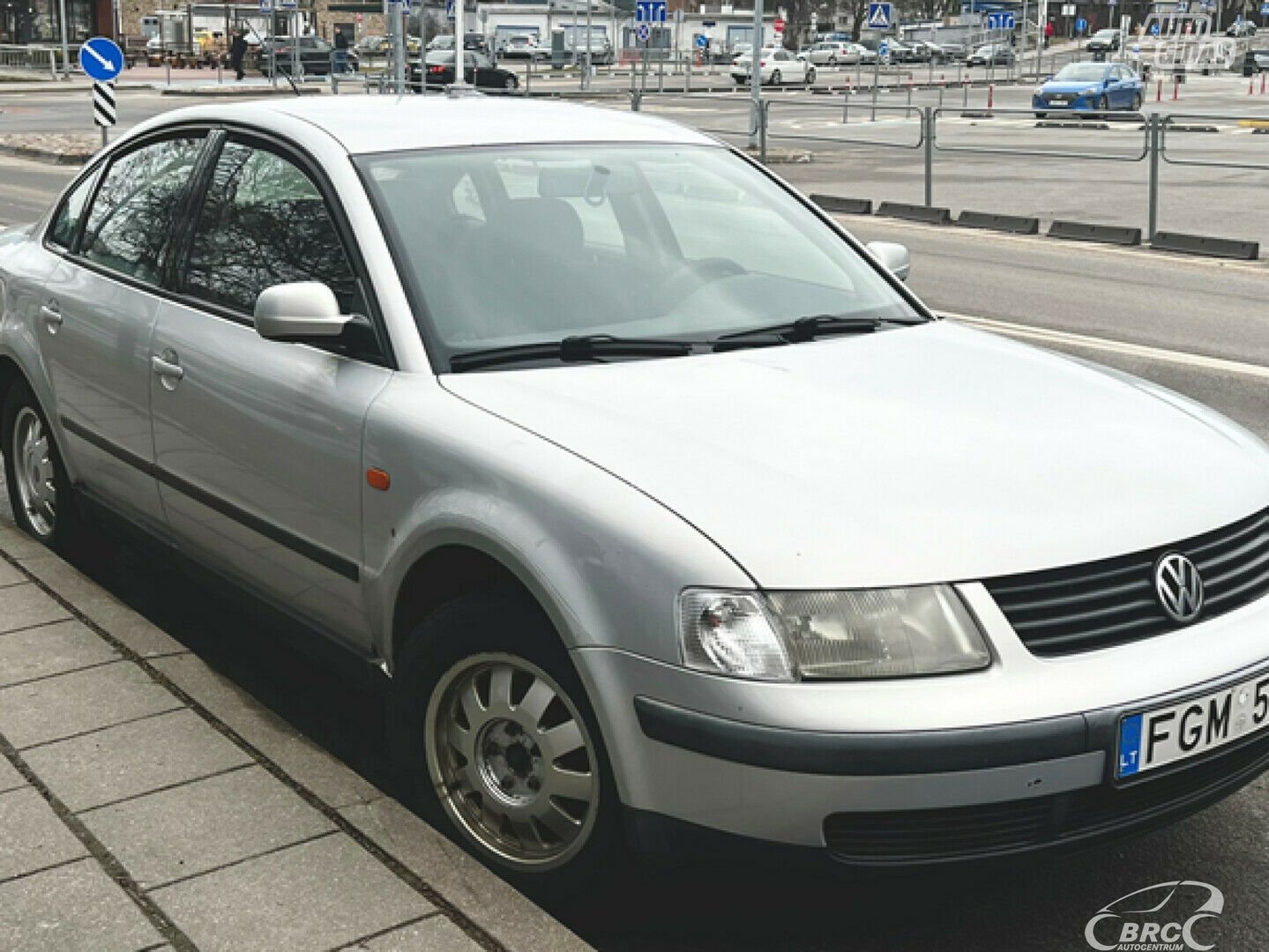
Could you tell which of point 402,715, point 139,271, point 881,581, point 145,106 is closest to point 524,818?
point 402,715

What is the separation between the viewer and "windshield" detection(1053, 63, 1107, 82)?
4112 cm

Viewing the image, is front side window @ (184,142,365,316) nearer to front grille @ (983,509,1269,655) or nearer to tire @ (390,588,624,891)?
tire @ (390,588,624,891)

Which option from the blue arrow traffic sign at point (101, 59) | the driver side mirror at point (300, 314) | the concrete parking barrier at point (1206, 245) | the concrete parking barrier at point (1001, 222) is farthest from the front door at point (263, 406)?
the blue arrow traffic sign at point (101, 59)

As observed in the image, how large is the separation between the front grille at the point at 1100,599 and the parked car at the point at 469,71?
41.4 m

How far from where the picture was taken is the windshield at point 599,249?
370cm

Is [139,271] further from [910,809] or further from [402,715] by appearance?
[910,809]

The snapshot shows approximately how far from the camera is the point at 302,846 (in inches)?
121

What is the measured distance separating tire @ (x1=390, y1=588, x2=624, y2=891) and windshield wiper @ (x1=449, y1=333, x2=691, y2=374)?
23.3 inches

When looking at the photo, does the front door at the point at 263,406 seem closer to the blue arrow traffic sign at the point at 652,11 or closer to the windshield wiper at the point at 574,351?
the windshield wiper at the point at 574,351

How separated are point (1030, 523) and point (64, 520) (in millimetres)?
3472

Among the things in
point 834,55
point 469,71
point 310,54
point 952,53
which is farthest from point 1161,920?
point 834,55

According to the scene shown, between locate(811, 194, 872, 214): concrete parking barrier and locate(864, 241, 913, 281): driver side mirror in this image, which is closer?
locate(864, 241, 913, 281): driver side mirror

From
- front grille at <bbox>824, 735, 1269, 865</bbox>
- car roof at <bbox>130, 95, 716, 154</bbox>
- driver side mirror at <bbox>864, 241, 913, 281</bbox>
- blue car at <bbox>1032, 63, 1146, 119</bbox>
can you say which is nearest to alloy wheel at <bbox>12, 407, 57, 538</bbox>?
car roof at <bbox>130, 95, 716, 154</bbox>

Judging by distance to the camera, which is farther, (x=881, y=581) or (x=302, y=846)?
(x=302, y=846)
